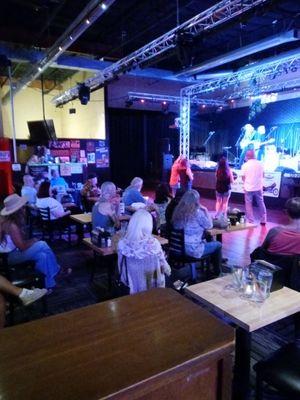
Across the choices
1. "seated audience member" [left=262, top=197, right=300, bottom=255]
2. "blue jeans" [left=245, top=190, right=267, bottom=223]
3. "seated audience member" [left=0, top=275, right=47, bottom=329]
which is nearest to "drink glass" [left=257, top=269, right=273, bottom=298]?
"seated audience member" [left=262, top=197, right=300, bottom=255]

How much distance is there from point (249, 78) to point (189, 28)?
4577mm

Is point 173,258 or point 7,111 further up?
point 7,111

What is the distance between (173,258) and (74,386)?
9.64ft

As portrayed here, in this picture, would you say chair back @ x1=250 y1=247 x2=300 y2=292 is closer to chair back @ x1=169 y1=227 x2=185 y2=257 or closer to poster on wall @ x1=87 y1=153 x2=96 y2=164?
chair back @ x1=169 y1=227 x2=185 y2=257

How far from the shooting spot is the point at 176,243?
11.4 ft

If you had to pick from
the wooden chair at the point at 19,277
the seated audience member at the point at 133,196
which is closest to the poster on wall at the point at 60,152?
the seated audience member at the point at 133,196

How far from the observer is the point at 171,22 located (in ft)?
24.2

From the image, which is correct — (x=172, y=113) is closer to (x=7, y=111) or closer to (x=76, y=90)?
(x=76, y=90)

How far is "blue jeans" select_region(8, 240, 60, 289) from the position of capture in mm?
3162

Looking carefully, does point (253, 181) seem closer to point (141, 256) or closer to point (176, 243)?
point (176, 243)

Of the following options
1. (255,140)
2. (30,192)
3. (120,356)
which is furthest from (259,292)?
(255,140)

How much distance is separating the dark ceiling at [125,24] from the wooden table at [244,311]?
14.2 feet

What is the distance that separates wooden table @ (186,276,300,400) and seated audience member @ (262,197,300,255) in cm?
67

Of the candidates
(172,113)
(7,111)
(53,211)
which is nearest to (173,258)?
(53,211)
